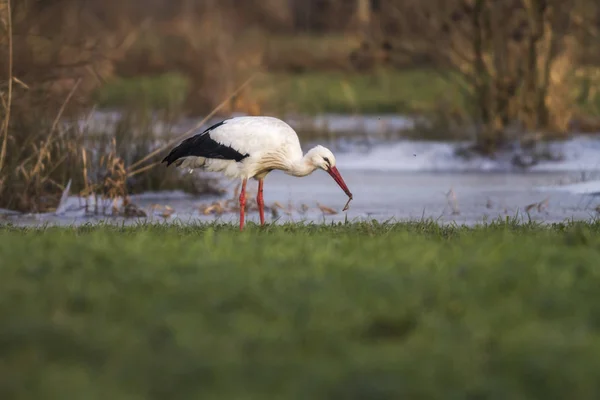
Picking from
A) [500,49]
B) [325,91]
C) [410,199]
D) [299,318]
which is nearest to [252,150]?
[410,199]

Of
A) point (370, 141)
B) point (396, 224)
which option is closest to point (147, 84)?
point (370, 141)

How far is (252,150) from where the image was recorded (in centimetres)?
1091

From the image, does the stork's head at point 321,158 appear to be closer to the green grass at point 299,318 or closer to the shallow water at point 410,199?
the shallow water at point 410,199

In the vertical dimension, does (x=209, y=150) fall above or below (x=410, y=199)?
above

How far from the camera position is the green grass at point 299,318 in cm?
500

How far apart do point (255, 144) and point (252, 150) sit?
57 millimetres

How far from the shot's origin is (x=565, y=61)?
762 inches

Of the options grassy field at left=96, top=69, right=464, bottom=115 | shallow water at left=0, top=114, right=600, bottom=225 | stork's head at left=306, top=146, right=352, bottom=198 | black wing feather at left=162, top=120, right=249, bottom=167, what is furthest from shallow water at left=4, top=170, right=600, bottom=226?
grassy field at left=96, top=69, right=464, bottom=115

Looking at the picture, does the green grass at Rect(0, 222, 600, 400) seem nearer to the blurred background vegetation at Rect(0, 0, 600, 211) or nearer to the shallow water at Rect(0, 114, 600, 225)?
the shallow water at Rect(0, 114, 600, 225)

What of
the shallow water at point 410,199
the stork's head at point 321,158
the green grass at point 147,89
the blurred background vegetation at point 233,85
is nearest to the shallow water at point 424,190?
the shallow water at point 410,199

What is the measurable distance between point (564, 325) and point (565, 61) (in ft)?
45.7

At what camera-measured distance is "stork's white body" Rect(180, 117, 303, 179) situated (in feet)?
35.8

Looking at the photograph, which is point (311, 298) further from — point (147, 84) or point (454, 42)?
point (147, 84)

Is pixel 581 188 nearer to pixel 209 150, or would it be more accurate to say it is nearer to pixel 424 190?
pixel 424 190
